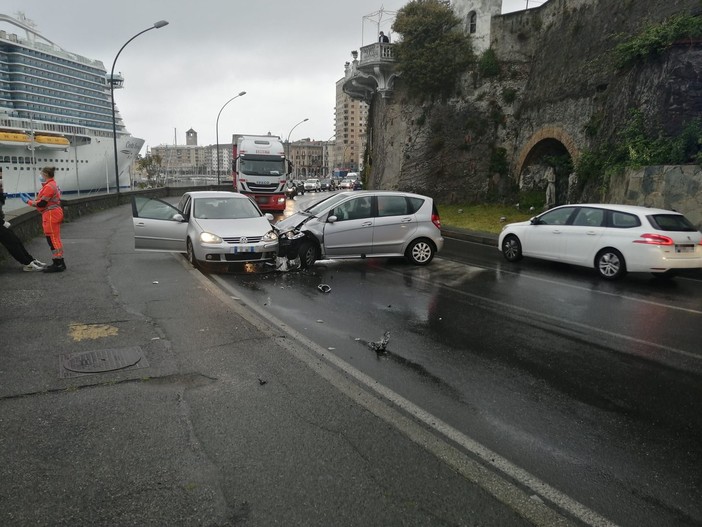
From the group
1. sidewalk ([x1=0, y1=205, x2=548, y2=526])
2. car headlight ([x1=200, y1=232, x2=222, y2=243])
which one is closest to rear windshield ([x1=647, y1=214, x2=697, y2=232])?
sidewalk ([x1=0, y1=205, x2=548, y2=526])

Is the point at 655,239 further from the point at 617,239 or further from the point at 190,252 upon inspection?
the point at 190,252

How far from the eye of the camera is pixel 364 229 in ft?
35.8

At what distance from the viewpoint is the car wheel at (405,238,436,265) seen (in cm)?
1139

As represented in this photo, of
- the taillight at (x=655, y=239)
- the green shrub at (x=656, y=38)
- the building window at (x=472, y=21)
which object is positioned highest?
the building window at (x=472, y=21)

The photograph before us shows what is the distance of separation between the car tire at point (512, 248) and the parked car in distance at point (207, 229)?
5.88m

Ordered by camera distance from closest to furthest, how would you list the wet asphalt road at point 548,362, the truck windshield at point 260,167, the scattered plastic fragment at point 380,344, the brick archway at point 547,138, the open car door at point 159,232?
the wet asphalt road at point 548,362 < the scattered plastic fragment at point 380,344 < the open car door at point 159,232 < the brick archway at point 547,138 < the truck windshield at point 260,167

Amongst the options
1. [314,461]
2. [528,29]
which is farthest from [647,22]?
[314,461]

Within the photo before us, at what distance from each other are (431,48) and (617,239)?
22.8 metres

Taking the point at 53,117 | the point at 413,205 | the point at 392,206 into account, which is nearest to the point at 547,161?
the point at 413,205

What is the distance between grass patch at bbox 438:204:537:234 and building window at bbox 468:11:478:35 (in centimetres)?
1031

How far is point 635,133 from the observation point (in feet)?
52.0

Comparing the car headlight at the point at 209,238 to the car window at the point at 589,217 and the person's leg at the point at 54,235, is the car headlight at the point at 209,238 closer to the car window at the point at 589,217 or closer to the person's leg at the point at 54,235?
the person's leg at the point at 54,235

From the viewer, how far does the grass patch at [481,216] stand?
68.6 ft

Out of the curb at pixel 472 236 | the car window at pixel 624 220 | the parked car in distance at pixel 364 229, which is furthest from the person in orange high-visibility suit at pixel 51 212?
the curb at pixel 472 236
